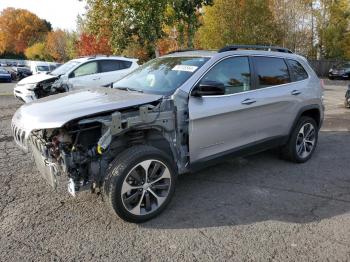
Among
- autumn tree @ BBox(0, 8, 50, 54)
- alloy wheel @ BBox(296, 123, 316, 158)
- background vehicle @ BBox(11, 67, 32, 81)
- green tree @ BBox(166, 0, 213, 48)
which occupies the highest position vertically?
autumn tree @ BBox(0, 8, 50, 54)

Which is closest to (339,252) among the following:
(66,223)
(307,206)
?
(307,206)

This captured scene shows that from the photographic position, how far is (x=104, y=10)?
650 inches

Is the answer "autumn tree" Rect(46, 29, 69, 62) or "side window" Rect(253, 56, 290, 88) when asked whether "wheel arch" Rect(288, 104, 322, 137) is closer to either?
"side window" Rect(253, 56, 290, 88)

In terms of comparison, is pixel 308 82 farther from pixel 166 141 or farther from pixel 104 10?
pixel 104 10

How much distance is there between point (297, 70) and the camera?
5.72m

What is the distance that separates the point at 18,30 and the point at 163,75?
9666 cm

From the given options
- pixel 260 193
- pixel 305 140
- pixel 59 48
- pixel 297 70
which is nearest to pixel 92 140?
pixel 260 193

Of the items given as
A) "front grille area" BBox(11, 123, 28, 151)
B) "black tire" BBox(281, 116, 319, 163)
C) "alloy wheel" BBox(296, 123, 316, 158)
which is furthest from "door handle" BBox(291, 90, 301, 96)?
"front grille area" BBox(11, 123, 28, 151)

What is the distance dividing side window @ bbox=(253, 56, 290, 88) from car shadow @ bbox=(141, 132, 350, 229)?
1345mm

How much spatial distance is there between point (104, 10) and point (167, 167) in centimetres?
1433

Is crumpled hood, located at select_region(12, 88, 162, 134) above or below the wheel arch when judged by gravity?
above

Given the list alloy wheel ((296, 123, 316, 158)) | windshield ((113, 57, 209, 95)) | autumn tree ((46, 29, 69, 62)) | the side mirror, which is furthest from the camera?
autumn tree ((46, 29, 69, 62))

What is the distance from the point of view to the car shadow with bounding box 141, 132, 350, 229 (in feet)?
12.9

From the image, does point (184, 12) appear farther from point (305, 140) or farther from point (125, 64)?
point (305, 140)
